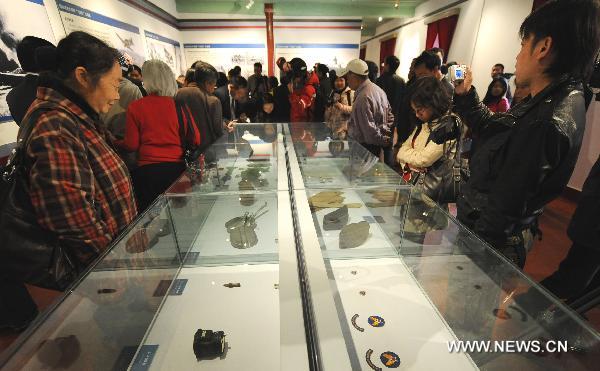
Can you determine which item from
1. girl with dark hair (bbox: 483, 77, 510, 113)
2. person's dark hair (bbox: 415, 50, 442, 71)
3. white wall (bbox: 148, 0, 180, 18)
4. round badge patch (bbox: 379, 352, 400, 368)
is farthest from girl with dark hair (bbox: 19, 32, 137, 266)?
white wall (bbox: 148, 0, 180, 18)

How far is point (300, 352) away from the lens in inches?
30.8

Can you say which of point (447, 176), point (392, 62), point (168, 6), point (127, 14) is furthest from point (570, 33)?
point (168, 6)

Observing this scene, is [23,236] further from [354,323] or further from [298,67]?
[298,67]

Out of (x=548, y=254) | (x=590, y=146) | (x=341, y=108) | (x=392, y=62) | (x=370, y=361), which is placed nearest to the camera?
(x=370, y=361)

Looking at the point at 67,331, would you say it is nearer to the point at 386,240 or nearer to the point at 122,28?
the point at 386,240

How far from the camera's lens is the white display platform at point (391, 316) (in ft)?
3.64

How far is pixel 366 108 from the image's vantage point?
3146 millimetres

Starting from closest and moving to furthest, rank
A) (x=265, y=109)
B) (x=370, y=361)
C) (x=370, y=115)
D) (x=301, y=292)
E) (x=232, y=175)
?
(x=301, y=292)
(x=370, y=361)
(x=232, y=175)
(x=370, y=115)
(x=265, y=109)

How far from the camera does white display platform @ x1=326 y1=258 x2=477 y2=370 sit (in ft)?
3.64

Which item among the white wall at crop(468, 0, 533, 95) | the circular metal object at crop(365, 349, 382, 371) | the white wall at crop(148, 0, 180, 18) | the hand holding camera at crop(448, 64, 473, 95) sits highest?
the white wall at crop(148, 0, 180, 18)

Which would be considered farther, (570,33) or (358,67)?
(358,67)

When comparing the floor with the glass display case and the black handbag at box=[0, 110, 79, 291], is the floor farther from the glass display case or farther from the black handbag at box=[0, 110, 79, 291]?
the glass display case

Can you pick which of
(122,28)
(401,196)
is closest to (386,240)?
(401,196)

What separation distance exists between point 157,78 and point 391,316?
209cm
